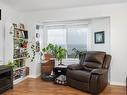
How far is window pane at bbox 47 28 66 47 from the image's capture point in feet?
18.5

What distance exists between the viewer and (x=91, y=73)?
3.43m

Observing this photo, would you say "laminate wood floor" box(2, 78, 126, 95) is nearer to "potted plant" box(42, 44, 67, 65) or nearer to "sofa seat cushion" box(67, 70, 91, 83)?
"sofa seat cushion" box(67, 70, 91, 83)

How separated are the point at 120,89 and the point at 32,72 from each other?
2825mm

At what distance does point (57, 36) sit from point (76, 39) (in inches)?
29.7

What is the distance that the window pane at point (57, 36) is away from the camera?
5633 mm

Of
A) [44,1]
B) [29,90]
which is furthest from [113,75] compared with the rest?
[44,1]

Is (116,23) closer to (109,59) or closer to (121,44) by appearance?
(121,44)

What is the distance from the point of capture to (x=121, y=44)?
410cm

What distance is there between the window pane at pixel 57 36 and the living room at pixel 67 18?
662mm

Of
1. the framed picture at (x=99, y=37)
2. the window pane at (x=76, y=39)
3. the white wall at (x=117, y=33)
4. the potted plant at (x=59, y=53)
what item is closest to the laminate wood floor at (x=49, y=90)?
the white wall at (x=117, y=33)

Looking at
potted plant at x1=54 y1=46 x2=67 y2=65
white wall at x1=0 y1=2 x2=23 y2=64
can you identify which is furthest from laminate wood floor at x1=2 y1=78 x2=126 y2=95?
potted plant at x1=54 y1=46 x2=67 y2=65

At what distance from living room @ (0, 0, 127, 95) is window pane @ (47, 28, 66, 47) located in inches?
26.1

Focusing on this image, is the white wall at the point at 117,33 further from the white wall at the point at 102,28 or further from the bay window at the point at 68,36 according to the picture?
the bay window at the point at 68,36

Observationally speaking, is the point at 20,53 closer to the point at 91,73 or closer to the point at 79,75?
the point at 79,75
